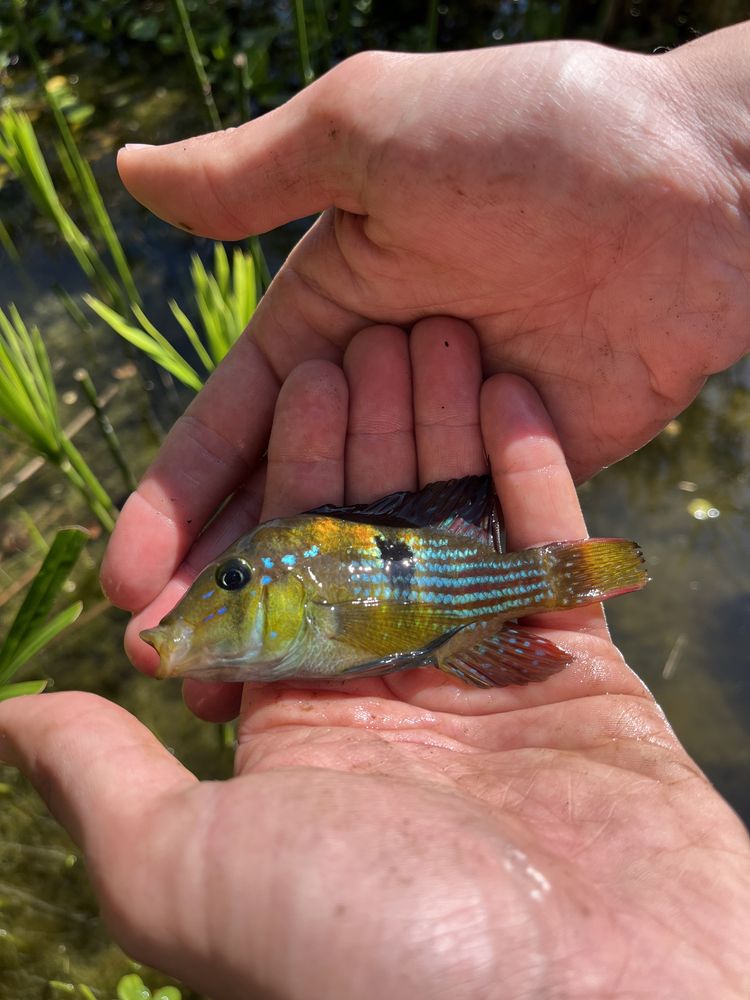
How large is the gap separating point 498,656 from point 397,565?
494mm

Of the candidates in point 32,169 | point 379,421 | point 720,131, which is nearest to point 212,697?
point 379,421

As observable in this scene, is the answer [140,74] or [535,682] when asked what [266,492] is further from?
[140,74]

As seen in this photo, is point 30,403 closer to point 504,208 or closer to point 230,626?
point 230,626

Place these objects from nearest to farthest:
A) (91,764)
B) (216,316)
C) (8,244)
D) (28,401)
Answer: (91,764), (28,401), (216,316), (8,244)

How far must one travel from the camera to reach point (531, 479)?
3.17m

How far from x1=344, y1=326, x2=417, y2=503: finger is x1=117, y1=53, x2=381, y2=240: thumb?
61 cm

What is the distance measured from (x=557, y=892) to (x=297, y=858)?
0.62 m

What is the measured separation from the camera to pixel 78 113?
309 inches

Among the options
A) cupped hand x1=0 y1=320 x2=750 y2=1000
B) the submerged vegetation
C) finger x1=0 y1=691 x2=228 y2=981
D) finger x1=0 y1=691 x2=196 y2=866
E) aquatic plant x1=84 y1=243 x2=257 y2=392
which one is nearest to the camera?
cupped hand x1=0 y1=320 x2=750 y2=1000

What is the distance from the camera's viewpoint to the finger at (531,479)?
313 centimetres

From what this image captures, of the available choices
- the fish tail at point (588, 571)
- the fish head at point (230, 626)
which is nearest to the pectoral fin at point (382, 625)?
the fish head at point (230, 626)

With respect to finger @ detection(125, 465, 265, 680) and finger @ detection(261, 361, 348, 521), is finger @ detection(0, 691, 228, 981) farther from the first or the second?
finger @ detection(261, 361, 348, 521)

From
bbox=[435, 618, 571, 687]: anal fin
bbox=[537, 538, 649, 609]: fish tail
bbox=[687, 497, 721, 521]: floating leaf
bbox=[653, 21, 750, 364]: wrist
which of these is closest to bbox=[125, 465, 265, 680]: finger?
bbox=[435, 618, 571, 687]: anal fin

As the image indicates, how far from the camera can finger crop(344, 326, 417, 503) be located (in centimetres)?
329
